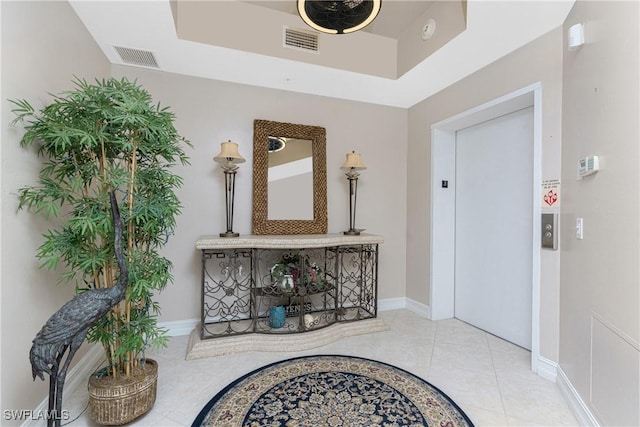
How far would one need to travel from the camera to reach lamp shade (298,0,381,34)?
Answer: 1.71 metres

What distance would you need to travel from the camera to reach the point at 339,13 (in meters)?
1.77

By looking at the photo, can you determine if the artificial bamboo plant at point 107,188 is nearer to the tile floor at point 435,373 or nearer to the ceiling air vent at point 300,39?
the tile floor at point 435,373

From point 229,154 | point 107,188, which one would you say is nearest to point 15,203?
point 107,188

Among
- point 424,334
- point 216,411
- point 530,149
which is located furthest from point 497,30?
point 216,411

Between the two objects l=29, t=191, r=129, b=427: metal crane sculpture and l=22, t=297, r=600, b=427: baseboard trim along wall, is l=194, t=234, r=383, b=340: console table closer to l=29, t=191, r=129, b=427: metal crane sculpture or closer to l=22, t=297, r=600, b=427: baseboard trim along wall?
l=22, t=297, r=600, b=427: baseboard trim along wall

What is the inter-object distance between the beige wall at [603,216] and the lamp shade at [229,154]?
2.65 meters

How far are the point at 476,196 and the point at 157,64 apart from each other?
11.8 ft

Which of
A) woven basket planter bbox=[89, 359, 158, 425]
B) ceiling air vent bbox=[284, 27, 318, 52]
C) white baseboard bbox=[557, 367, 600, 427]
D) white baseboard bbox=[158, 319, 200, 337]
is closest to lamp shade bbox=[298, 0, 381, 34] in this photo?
ceiling air vent bbox=[284, 27, 318, 52]

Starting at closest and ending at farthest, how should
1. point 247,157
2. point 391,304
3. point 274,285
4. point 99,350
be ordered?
point 99,350 < point 274,285 < point 247,157 < point 391,304

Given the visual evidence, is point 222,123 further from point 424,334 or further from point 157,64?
point 424,334

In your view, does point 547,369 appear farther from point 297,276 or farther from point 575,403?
point 297,276

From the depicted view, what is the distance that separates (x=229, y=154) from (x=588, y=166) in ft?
8.91

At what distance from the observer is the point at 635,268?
4.48 ft

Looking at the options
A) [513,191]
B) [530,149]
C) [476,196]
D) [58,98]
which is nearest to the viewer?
[58,98]
